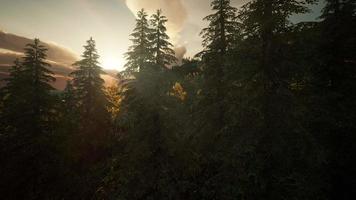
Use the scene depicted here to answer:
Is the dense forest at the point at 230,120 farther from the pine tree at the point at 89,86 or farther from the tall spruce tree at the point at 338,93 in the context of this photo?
the pine tree at the point at 89,86

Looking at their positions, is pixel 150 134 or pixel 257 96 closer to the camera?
pixel 257 96

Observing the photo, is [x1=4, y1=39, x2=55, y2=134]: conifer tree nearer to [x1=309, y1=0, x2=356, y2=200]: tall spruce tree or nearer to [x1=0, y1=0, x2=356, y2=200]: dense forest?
[x1=0, y1=0, x2=356, y2=200]: dense forest

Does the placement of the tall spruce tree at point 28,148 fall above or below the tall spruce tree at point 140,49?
below

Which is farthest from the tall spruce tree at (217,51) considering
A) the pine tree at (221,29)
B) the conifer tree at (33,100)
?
the conifer tree at (33,100)

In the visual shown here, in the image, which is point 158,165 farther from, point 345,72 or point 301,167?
point 345,72

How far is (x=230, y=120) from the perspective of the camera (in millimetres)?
15289

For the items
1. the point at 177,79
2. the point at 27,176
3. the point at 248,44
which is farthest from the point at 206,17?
the point at 27,176

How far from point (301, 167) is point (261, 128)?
A: 8.70 ft

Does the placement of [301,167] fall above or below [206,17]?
below

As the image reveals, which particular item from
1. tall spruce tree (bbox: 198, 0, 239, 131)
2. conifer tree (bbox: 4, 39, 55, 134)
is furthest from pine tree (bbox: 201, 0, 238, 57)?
conifer tree (bbox: 4, 39, 55, 134)

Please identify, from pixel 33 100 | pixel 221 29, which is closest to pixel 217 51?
pixel 221 29

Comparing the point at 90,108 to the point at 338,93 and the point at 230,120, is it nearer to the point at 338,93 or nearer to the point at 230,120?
the point at 230,120

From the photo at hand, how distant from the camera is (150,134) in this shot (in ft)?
51.8

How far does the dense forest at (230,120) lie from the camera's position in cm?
1220
